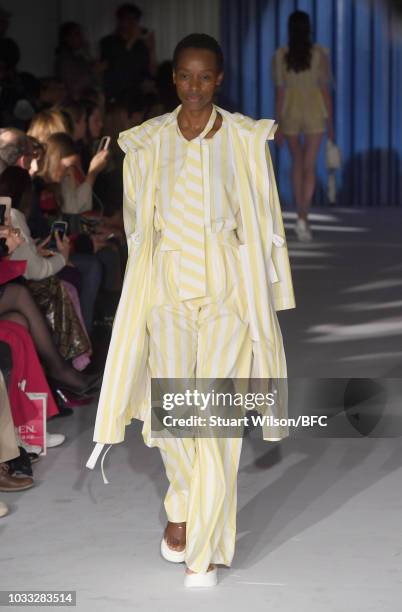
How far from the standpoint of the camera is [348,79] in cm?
1305

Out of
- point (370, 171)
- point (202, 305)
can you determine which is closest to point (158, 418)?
point (202, 305)

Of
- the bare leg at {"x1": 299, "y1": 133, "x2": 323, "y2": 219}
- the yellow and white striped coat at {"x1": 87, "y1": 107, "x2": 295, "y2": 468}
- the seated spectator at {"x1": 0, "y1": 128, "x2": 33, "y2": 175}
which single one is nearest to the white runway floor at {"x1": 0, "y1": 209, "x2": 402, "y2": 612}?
the yellow and white striped coat at {"x1": 87, "y1": 107, "x2": 295, "y2": 468}

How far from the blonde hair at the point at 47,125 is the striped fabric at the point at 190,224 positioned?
331cm

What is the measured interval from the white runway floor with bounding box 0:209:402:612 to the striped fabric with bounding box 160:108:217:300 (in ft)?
2.29

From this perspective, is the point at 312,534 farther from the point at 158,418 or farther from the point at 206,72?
the point at 206,72

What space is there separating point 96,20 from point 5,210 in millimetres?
9839

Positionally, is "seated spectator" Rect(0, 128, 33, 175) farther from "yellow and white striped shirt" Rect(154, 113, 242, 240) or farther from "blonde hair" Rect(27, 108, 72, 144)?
"yellow and white striped shirt" Rect(154, 113, 242, 240)

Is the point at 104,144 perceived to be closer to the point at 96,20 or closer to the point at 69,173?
the point at 69,173

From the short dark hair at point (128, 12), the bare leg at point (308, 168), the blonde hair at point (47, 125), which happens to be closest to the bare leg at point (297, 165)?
the bare leg at point (308, 168)

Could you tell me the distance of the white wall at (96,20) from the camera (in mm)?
13141

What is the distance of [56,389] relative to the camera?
5023mm

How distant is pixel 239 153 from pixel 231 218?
155 mm

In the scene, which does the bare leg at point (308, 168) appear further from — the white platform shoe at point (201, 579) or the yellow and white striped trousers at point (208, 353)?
the white platform shoe at point (201, 579)

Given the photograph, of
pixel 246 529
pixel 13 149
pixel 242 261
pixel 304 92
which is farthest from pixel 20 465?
pixel 304 92
